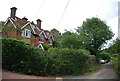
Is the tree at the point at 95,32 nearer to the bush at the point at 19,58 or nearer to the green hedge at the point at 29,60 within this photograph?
the green hedge at the point at 29,60

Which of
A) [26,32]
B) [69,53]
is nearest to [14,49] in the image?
[69,53]

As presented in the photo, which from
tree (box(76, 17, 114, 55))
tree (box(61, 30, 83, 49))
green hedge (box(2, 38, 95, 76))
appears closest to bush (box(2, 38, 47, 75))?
green hedge (box(2, 38, 95, 76))

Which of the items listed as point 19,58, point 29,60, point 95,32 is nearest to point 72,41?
point 29,60

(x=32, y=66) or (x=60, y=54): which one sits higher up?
(x=60, y=54)

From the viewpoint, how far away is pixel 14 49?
11242 millimetres

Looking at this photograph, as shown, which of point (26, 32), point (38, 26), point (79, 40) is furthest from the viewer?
point (38, 26)

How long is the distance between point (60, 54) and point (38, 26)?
72.0 feet

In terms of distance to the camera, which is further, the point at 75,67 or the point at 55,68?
the point at 75,67

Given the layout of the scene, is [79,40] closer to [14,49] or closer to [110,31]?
[14,49]

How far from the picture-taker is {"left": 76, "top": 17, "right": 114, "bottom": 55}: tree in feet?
96.4

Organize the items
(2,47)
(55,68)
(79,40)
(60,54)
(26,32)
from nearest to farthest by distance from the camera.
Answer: (2,47), (55,68), (60,54), (79,40), (26,32)

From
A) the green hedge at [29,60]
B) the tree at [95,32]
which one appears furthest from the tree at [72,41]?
the tree at [95,32]

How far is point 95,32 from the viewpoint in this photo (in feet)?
95.5

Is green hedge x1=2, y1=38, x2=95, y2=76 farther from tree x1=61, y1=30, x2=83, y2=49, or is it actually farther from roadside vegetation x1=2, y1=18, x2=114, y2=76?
tree x1=61, y1=30, x2=83, y2=49
